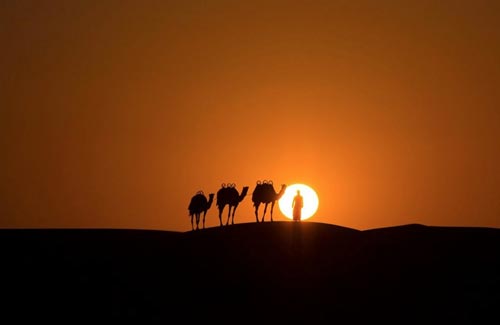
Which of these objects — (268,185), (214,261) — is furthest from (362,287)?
(268,185)

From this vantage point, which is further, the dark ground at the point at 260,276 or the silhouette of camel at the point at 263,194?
the silhouette of camel at the point at 263,194

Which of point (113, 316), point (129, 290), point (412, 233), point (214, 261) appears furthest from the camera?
point (412, 233)

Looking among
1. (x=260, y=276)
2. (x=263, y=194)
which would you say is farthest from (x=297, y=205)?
(x=260, y=276)

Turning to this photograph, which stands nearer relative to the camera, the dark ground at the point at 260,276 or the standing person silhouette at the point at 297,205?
the dark ground at the point at 260,276

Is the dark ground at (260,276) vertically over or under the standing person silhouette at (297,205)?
under

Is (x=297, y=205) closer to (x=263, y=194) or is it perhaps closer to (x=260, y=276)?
(x=263, y=194)

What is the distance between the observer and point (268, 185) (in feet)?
112

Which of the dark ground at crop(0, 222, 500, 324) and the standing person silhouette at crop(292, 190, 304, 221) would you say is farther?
the standing person silhouette at crop(292, 190, 304, 221)

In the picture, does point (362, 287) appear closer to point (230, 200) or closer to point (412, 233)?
point (412, 233)

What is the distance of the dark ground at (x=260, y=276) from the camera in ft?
85.7

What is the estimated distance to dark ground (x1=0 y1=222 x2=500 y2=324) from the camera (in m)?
26.1

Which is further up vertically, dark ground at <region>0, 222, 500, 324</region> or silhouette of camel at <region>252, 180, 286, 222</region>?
silhouette of camel at <region>252, 180, 286, 222</region>

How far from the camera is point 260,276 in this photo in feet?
95.6

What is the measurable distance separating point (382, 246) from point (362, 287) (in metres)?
3.27
